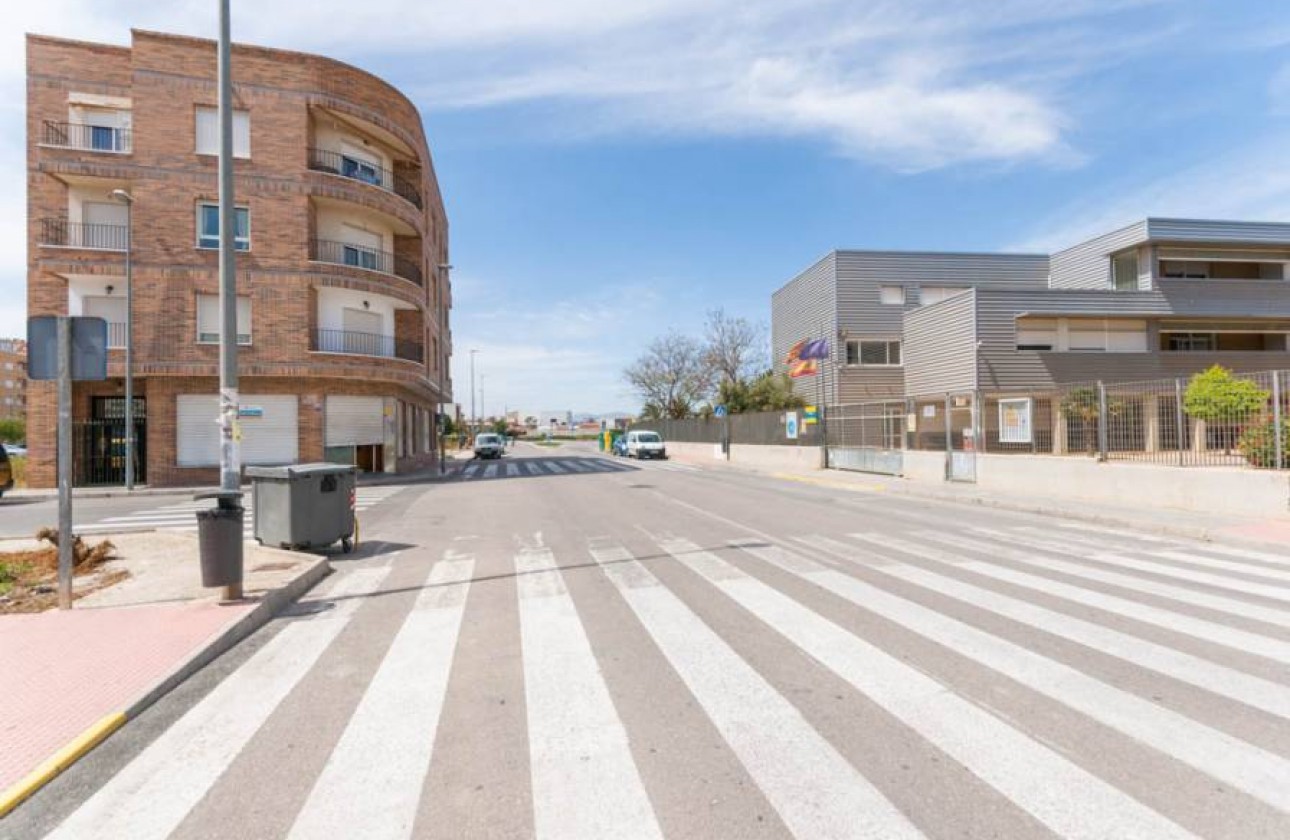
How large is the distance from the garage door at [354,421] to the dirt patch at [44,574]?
15624 millimetres

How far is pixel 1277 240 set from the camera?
31547 mm

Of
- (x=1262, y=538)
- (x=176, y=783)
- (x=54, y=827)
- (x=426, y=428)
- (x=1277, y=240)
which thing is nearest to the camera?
(x=54, y=827)

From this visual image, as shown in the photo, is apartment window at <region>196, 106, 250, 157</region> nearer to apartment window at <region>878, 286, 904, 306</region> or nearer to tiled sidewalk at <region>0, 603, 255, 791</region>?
tiled sidewalk at <region>0, 603, 255, 791</region>

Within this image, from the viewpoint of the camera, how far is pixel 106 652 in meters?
4.84

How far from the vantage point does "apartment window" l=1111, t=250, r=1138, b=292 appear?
31.7 meters

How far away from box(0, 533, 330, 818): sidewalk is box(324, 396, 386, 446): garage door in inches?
698

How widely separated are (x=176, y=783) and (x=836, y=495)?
15734mm

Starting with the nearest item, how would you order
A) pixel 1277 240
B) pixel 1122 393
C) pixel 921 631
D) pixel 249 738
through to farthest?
pixel 249 738
pixel 921 631
pixel 1122 393
pixel 1277 240

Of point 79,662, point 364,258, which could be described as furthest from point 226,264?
point 364,258

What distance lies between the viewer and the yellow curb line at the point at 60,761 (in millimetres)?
2988

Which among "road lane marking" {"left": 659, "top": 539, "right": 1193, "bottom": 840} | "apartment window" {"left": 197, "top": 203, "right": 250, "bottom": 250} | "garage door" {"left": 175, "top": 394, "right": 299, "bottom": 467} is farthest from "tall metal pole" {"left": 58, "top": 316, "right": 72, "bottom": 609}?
"apartment window" {"left": 197, "top": 203, "right": 250, "bottom": 250}

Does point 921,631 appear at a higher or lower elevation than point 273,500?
lower

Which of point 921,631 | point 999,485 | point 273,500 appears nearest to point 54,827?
point 921,631

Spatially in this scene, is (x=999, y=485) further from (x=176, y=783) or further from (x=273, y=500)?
(x=176, y=783)
